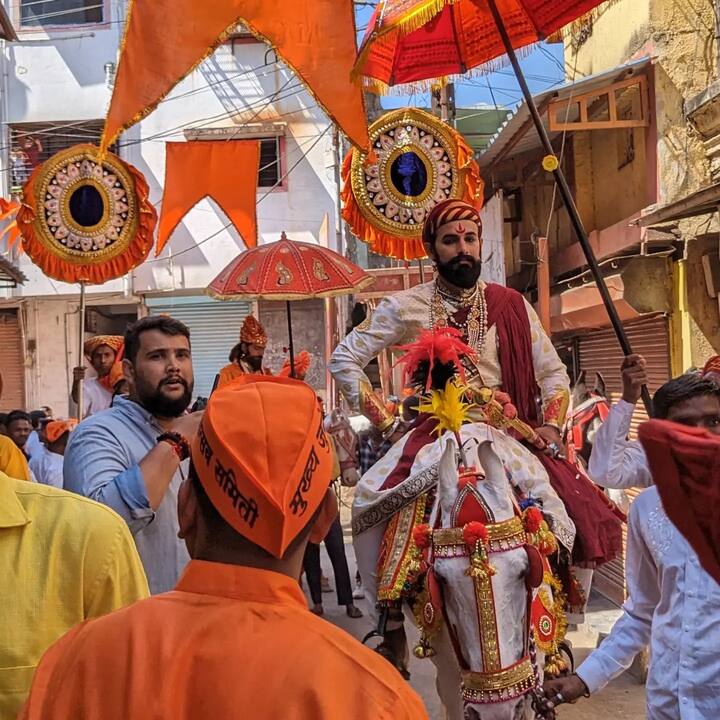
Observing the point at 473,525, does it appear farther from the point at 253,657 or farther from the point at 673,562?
the point at 253,657

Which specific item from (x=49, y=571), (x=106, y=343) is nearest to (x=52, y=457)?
(x=106, y=343)

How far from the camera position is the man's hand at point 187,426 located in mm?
2953

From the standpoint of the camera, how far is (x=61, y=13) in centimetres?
2019

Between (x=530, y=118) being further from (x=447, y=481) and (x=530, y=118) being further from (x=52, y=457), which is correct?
(x=447, y=481)

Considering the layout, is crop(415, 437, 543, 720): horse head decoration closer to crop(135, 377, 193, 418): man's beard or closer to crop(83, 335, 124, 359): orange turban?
crop(135, 377, 193, 418): man's beard

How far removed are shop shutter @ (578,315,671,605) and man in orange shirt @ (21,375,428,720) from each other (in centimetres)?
685

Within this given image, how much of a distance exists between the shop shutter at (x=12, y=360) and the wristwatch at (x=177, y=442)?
60.6 ft

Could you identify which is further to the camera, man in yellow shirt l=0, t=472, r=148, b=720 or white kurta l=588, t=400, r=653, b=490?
white kurta l=588, t=400, r=653, b=490

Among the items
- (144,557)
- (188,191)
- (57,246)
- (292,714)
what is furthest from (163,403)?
(188,191)

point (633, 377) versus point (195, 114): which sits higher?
point (195, 114)

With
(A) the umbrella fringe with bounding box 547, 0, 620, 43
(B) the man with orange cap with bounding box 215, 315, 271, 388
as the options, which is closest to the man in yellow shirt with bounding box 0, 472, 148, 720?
(B) the man with orange cap with bounding box 215, 315, 271, 388

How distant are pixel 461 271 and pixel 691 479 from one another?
10.8 ft

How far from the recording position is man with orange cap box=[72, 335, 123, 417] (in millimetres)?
7957

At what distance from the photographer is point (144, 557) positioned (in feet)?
10.2
